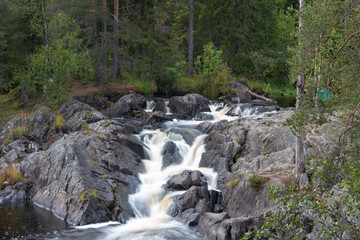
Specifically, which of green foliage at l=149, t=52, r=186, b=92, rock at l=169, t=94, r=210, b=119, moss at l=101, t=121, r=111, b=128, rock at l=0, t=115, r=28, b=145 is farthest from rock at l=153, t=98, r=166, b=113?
rock at l=0, t=115, r=28, b=145

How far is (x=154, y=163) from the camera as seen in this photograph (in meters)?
21.0

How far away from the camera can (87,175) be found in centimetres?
1772

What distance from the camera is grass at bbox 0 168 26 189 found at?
19.1 m

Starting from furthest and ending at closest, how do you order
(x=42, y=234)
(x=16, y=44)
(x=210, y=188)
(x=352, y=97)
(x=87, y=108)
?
1. (x=16, y=44)
2. (x=87, y=108)
3. (x=210, y=188)
4. (x=42, y=234)
5. (x=352, y=97)

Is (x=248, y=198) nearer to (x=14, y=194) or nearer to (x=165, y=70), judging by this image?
(x=14, y=194)

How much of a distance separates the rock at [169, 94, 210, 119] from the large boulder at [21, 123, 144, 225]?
31.4 feet

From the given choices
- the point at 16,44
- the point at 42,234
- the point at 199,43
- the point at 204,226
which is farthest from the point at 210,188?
the point at 199,43

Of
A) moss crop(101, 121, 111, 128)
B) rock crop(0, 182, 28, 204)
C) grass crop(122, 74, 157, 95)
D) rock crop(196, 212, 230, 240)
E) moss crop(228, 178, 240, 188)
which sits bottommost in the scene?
rock crop(0, 182, 28, 204)

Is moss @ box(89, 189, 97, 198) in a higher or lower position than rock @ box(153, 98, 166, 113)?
lower

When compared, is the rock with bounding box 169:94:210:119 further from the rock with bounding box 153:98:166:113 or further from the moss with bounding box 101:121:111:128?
the moss with bounding box 101:121:111:128

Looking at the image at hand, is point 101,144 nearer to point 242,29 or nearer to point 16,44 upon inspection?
point 16,44

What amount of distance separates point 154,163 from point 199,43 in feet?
89.8

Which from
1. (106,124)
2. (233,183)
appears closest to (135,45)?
(106,124)

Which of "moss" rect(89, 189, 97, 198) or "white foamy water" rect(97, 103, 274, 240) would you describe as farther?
"moss" rect(89, 189, 97, 198)
